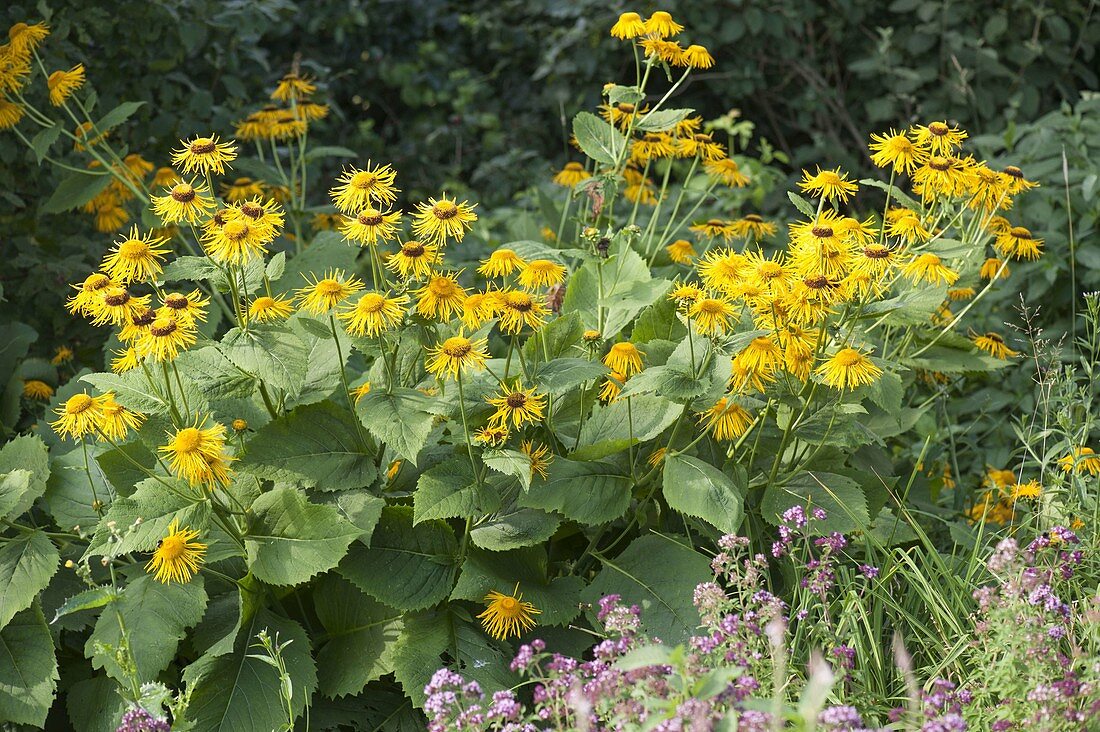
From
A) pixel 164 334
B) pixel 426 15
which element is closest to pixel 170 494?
pixel 164 334

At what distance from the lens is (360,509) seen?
2621 mm

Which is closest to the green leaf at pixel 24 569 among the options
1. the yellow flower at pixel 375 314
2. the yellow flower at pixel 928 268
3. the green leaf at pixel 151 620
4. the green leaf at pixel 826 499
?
the green leaf at pixel 151 620

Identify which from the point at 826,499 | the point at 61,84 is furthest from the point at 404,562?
the point at 61,84

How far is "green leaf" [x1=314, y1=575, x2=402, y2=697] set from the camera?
265 centimetres

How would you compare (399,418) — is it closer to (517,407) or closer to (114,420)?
(517,407)

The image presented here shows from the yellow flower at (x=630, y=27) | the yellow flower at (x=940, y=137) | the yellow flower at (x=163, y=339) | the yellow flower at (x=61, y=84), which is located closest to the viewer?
the yellow flower at (x=163, y=339)

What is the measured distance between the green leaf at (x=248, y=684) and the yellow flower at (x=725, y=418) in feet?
3.19

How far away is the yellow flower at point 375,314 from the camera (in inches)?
93.7

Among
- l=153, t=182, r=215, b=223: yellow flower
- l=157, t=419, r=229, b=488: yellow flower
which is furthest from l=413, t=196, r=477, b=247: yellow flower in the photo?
l=157, t=419, r=229, b=488: yellow flower

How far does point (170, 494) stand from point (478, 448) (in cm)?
63

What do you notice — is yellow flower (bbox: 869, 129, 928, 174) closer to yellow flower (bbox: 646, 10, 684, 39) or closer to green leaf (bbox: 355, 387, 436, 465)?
yellow flower (bbox: 646, 10, 684, 39)

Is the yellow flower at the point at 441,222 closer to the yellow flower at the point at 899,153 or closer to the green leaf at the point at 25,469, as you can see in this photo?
the yellow flower at the point at 899,153

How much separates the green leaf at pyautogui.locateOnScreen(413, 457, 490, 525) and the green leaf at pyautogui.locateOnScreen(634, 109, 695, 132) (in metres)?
0.96

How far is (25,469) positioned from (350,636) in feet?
2.71
